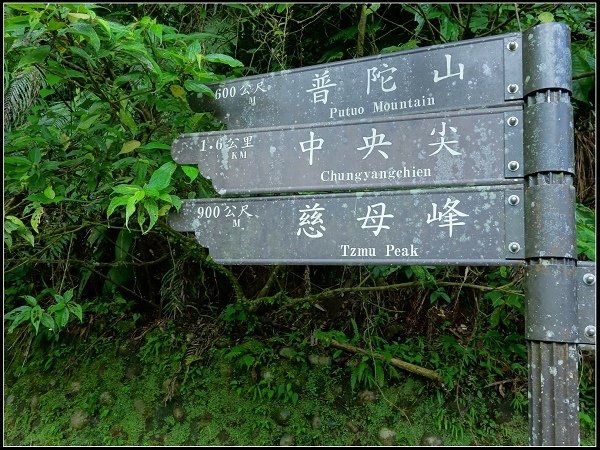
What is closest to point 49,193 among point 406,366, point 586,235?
point 586,235

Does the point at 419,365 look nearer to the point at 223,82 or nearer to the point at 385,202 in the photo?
the point at 385,202

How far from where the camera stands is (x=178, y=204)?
1.62m

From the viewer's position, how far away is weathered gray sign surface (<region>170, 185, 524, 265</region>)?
51.8 inches

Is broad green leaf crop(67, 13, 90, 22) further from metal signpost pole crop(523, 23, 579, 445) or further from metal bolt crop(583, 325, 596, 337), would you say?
metal bolt crop(583, 325, 596, 337)

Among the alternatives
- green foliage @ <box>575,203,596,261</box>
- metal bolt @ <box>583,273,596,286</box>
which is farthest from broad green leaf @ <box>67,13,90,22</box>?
green foliage @ <box>575,203,596,261</box>

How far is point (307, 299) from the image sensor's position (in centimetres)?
290

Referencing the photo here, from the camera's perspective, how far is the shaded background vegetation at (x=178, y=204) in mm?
1719

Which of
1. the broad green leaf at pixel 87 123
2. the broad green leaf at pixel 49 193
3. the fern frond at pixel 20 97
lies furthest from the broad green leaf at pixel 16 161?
the fern frond at pixel 20 97

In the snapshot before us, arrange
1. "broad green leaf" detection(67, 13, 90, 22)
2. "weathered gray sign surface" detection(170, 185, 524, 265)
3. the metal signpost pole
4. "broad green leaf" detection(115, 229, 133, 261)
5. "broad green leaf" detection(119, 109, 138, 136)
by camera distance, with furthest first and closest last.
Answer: "broad green leaf" detection(115, 229, 133, 261), "broad green leaf" detection(119, 109, 138, 136), "broad green leaf" detection(67, 13, 90, 22), "weathered gray sign surface" detection(170, 185, 524, 265), the metal signpost pole

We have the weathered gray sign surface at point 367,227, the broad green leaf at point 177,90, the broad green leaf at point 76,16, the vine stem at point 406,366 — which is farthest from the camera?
the vine stem at point 406,366

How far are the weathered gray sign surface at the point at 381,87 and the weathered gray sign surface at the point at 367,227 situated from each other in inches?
10.9

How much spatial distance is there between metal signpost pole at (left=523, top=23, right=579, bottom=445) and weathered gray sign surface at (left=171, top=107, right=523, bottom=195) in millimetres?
66

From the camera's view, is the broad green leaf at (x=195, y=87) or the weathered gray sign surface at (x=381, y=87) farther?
the broad green leaf at (x=195, y=87)

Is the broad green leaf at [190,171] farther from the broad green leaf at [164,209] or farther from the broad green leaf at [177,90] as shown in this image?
the broad green leaf at [177,90]
